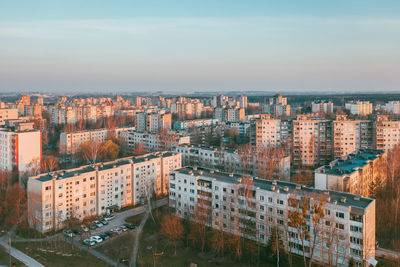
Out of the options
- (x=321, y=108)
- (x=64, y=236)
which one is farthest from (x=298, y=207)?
(x=321, y=108)

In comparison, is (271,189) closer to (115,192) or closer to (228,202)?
(228,202)

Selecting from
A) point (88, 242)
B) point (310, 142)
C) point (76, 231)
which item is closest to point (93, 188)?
point (76, 231)

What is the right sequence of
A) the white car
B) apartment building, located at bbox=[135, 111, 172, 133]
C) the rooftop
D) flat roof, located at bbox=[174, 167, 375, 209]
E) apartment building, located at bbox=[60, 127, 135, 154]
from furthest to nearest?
1. apartment building, located at bbox=[135, 111, 172, 133]
2. apartment building, located at bbox=[60, 127, 135, 154]
3. the rooftop
4. the white car
5. flat roof, located at bbox=[174, 167, 375, 209]

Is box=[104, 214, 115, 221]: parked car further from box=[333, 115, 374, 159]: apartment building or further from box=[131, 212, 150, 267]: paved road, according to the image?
box=[333, 115, 374, 159]: apartment building

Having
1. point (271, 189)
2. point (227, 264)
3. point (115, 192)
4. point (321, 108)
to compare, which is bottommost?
point (227, 264)

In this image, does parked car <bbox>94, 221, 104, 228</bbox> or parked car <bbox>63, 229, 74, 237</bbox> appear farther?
parked car <bbox>94, 221, 104, 228</bbox>

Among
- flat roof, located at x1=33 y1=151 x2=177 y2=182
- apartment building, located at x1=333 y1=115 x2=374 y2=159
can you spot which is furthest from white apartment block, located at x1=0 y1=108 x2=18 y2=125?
apartment building, located at x1=333 y1=115 x2=374 y2=159
